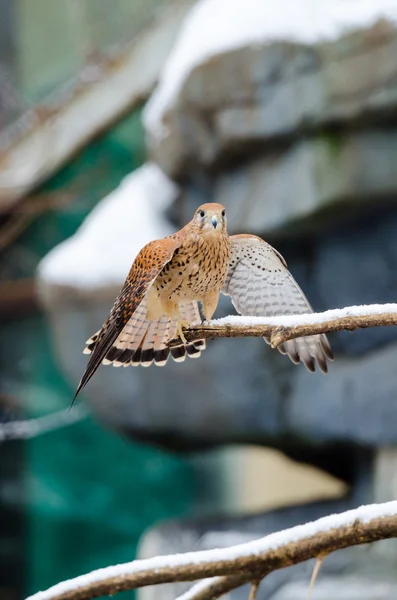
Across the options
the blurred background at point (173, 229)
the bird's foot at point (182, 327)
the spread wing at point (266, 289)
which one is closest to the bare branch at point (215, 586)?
the bird's foot at point (182, 327)

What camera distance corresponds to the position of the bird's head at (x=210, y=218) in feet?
5.75

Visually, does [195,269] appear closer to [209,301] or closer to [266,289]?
[209,301]

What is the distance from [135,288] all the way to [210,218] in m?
0.20

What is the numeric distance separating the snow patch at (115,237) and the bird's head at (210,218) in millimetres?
2427

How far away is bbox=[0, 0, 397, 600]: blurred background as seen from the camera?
3.73 m

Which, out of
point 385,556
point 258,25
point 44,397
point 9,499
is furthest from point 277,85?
point 9,499

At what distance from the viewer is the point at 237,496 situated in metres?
5.12

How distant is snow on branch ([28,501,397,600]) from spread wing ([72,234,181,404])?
50 cm

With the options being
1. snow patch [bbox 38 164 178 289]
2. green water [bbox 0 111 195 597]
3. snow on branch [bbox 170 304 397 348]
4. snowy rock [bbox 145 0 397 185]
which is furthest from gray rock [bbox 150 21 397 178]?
snow on branch [bbox 170 304 397 348]

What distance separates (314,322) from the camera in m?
1.40

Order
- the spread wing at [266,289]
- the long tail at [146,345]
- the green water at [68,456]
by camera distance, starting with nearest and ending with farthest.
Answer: the long tail at [146,345]
the spread wing at [266,289]
the green water at [68,456]

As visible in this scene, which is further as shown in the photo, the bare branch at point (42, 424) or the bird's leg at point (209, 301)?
the bare branch at point (42, 424)

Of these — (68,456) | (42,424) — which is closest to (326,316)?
(42,424)

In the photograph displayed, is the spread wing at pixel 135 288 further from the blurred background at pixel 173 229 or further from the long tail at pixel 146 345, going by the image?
the blurred background at pixel 173 229
